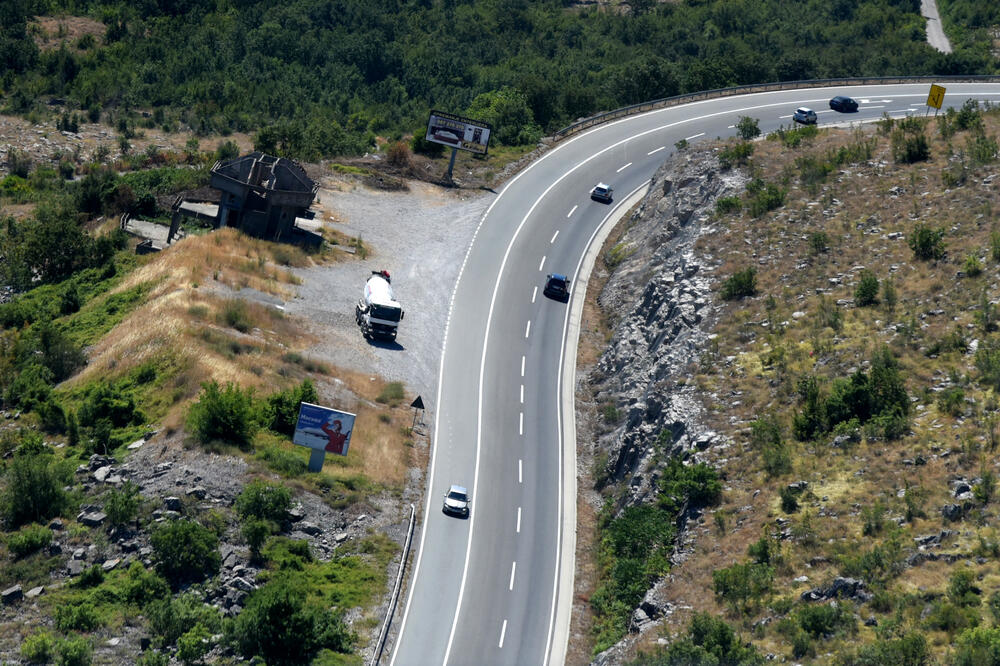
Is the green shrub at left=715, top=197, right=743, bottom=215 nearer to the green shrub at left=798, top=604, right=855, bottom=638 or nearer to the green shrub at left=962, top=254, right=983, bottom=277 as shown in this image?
the green shrub at left=962, top=254, right=983, bottom=277

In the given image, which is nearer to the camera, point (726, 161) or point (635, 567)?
point (635, 567)

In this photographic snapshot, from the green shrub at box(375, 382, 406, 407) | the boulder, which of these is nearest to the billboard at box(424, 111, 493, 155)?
the green shrub at box(375, 382, 406, 407)

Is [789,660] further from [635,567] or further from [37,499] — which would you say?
[37,499]

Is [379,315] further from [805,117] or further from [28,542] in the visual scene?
[805,117]

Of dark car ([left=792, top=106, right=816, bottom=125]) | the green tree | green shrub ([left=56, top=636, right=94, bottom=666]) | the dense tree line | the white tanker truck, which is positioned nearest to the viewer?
green shrub ([left=56, top=636, right=94, bottom=666])

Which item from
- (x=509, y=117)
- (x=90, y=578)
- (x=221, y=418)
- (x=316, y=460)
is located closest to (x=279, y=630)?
(x=90, y=578)

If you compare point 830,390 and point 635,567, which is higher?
point 830,390

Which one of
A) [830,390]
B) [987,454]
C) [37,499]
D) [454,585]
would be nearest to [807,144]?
[830,390]
